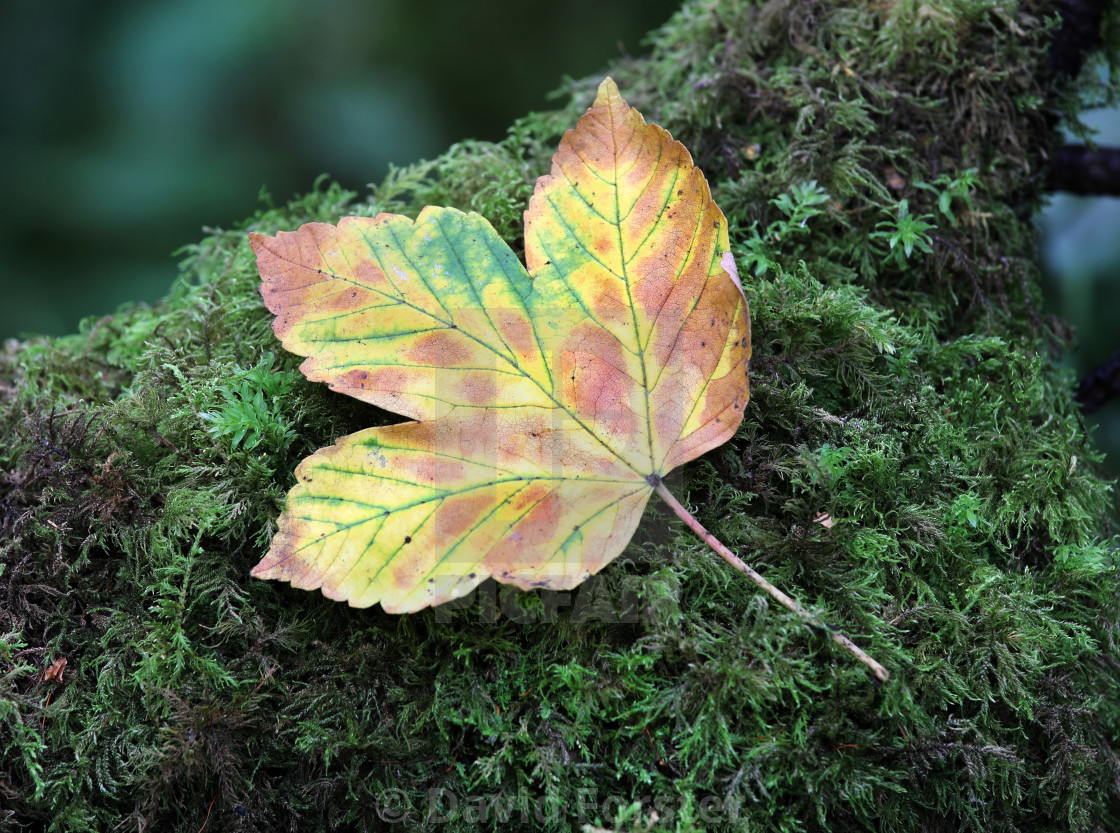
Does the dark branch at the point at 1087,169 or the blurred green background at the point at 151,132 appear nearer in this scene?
the dark branch at the point at 1087,169

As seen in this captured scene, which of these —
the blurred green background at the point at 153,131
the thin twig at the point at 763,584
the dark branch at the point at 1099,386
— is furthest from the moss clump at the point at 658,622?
the blurred green background at the point at 153,131

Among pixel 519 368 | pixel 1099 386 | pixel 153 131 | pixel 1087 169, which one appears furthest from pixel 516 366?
pixel 153 131

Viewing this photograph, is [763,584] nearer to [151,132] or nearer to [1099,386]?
[1099,386]

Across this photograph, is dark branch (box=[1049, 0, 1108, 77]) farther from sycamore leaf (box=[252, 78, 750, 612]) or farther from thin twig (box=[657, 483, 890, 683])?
thin twig (box=[657, 483, 890, 683])

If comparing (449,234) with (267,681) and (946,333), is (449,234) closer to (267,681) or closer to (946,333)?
(267,681)

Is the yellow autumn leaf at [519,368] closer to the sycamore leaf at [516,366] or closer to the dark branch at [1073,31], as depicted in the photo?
the sycamore leaf at [516,366]

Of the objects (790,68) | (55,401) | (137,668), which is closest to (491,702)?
(137,668)
